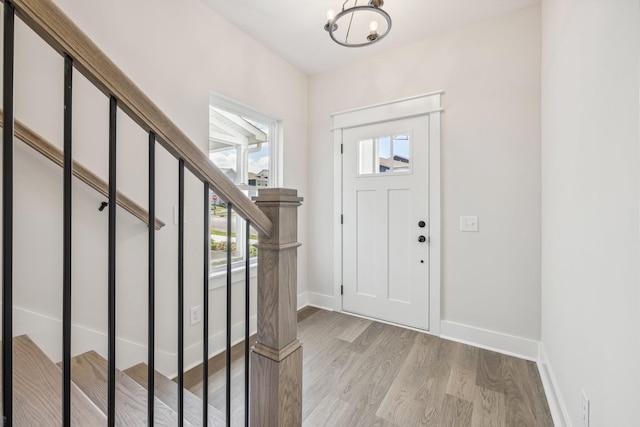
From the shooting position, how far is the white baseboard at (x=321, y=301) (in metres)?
3.12

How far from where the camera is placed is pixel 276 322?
1.01m

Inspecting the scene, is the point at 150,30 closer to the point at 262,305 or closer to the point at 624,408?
the point at 262,305

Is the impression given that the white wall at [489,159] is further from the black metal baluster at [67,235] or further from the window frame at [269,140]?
the black metal baluster at [67,235]

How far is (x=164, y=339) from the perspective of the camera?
1901 mm

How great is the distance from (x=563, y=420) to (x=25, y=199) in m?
2.79

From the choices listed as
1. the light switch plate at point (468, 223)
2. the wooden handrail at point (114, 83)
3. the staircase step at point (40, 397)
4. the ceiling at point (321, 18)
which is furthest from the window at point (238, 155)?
the light switch plate at point (468, 223)

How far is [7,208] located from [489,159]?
2669 mm

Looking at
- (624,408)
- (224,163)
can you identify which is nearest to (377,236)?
(224,163)

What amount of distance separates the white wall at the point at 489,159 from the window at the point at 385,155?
34 centimetres

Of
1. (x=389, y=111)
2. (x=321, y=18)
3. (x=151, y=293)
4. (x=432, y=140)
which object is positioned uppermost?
(x=321, y=18)

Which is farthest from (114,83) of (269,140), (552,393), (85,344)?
(552,393)

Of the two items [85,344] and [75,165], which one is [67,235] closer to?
[75,165]

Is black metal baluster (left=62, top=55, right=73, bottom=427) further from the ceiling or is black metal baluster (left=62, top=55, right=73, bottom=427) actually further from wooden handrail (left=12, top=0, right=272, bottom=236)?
the ceiling

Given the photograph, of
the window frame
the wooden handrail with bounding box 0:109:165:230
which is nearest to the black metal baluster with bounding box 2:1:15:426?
the wooden handrail with bounding box 0:109:165:230
